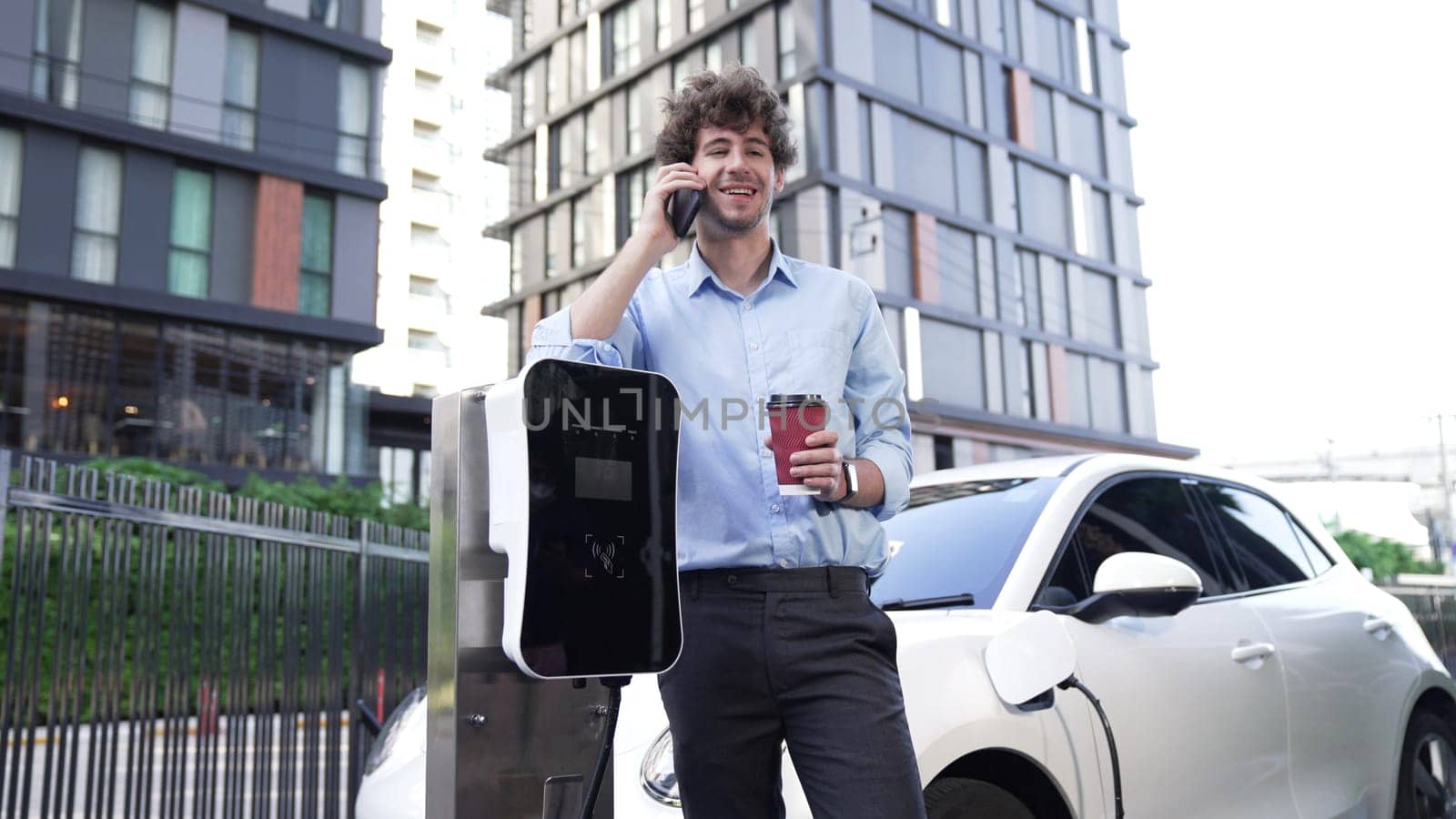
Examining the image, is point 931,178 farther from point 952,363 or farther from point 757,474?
point 757,474

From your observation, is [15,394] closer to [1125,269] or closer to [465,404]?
[465,404]

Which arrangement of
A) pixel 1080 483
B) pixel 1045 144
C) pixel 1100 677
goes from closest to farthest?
1. pixel 1100 677
2. pixel 1080 483
3. pixel 1045 144

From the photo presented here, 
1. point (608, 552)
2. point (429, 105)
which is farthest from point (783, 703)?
point (429, 105)

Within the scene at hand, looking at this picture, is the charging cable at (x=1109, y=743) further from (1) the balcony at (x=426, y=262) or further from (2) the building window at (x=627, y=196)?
(1) the balcony at (x=426, y=262)

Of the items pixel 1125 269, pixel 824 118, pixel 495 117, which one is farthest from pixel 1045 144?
pixel 495 117

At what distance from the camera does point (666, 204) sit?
207 centimetres

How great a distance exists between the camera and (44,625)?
430cm

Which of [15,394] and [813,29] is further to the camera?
[813,29]

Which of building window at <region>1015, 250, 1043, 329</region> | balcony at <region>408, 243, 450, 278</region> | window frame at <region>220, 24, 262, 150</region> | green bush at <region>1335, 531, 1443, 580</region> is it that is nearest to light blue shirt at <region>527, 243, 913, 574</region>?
window frame at <region>220, 24, 262, 150</region>

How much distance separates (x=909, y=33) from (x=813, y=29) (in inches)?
190

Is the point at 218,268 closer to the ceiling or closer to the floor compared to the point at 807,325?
closer to the ceiling

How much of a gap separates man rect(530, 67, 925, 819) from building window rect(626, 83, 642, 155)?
36.6 m

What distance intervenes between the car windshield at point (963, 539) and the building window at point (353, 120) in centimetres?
2219

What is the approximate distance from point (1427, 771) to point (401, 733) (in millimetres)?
3607
